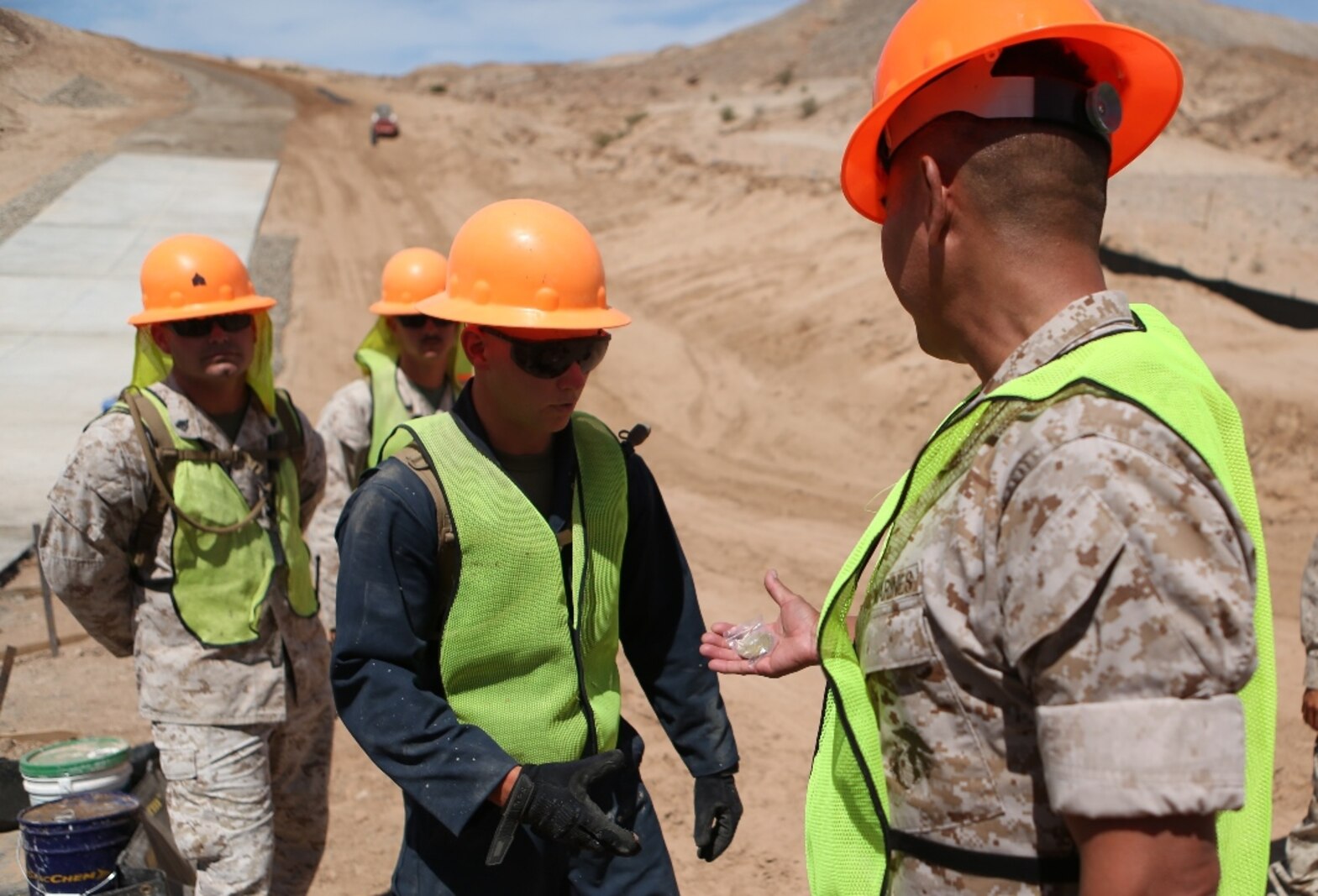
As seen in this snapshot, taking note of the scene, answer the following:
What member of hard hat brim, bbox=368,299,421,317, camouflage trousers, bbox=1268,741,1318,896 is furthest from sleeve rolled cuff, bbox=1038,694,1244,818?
hard hat brim, bbox=368,299,421,317

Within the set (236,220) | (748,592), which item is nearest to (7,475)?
(748,592)

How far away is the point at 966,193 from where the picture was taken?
1664 mm

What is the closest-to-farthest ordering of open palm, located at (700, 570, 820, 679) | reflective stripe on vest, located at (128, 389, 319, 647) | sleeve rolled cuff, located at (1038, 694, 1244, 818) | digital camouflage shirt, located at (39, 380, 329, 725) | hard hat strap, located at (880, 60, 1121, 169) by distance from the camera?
sleeve rolled cuff, located at (1038, 694, 1244, 818)
hard hat strap, located at (880, 60, 1121, 169)
open palm, located at (700, 570, 820, 679)
digital camouflage shirt, located at (39, 380, 329, 725)
reflective stripe on vest, located at (128, 389, 319, 647)

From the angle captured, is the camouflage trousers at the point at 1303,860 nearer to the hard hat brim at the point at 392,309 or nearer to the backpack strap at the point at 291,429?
the backpack strap at the point at 291,429

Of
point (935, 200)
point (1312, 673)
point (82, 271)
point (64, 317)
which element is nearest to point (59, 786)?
point (935, 200)

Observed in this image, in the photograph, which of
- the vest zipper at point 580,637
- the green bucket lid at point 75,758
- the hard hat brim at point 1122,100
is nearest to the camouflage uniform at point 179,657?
the green bucket lid at point 75,758

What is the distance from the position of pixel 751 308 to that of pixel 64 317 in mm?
8333

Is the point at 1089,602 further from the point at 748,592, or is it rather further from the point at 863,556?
the point at 748,592

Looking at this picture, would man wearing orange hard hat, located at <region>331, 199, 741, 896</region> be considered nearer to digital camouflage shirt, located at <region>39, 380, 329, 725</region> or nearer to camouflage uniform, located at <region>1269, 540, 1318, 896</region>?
digital camouflage shirt, located at <region>39, 380, 329, 725</region>

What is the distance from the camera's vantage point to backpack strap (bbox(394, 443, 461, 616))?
8.54 ft

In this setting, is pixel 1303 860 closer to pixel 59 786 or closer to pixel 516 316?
pixel 516 316

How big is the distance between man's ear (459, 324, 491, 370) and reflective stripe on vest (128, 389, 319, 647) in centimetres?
153

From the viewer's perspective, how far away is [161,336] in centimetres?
417

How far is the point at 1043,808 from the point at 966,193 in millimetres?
859
